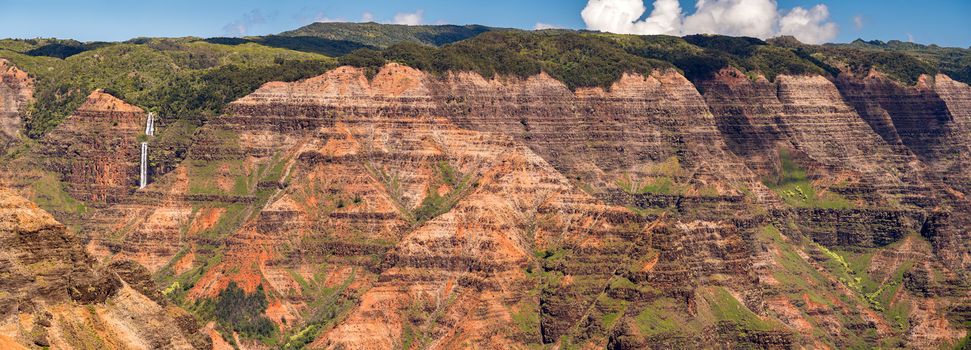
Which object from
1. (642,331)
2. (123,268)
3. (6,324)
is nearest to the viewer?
(6,324)

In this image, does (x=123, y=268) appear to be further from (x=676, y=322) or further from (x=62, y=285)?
(x=676, y=322)

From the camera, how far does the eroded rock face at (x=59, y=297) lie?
119250mm

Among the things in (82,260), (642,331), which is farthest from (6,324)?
(642,331)

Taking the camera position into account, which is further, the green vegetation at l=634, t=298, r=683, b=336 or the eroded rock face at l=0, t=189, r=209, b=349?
the green vegetation at l=634, t=298, r=683, b=336

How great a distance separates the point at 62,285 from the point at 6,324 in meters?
8.68

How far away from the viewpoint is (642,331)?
19700 cm

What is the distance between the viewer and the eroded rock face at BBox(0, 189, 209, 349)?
119m

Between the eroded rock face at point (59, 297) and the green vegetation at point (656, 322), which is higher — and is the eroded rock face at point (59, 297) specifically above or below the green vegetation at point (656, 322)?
above

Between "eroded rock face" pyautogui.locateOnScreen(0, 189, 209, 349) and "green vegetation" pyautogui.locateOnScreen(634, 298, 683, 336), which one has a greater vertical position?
"eroded rock face" pyautogui.locateOnScreen(0, 189, 209, 349)

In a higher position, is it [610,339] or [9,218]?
[9,218]

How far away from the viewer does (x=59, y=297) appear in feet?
410

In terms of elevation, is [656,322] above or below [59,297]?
below

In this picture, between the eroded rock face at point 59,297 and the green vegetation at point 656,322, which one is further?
the green vegetation at point 656,322

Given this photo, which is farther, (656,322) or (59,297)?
(656,322)
